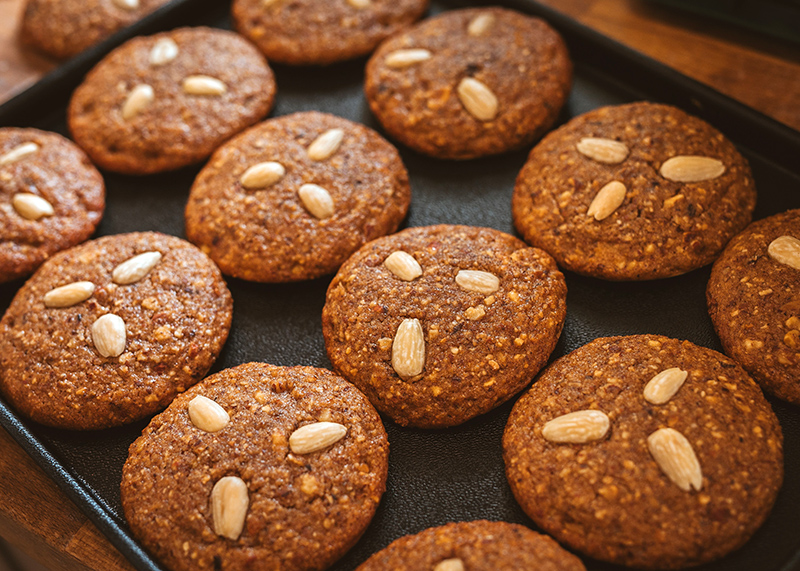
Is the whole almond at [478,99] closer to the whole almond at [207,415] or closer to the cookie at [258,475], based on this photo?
the cookie at [258,475]

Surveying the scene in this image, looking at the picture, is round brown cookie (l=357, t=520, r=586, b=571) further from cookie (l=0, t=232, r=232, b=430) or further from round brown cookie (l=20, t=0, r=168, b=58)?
round brown cookie (l=20, t=0, r=168, b=58)

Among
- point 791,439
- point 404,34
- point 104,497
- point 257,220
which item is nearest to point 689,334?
point 791,439

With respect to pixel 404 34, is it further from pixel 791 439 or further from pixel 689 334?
pixel 791 439

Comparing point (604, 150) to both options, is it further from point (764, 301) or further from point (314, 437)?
point (314, 437)

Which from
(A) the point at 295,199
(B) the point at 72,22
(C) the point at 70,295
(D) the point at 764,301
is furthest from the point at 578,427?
(B) the point at 72,22

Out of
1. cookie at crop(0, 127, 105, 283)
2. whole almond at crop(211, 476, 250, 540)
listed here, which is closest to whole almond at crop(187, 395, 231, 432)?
whole almond at crop(211, 476, 250, 540)
